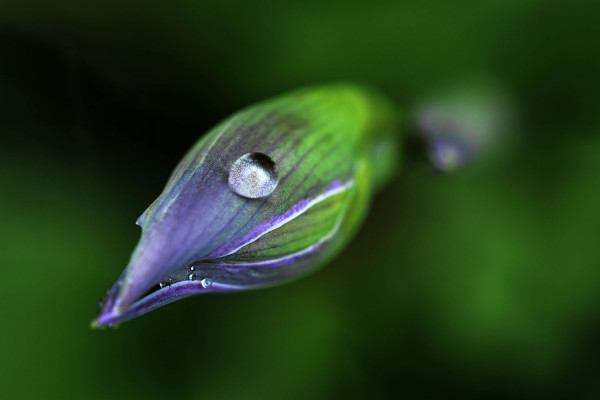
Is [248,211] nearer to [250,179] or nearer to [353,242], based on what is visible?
[250,179]

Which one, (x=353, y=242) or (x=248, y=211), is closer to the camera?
(x=248, y=211)

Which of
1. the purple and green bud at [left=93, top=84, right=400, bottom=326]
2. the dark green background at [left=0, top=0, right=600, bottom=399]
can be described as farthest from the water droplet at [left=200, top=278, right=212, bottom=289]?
the dark green background at [left=0, top=0, right=600, bottom=399]

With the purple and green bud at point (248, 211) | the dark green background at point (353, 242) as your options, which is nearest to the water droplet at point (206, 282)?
the purple and green bud at point (248, 211)

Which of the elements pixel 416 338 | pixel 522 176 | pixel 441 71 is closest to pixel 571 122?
pixel 522 176

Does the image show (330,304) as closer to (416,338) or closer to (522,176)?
(416,338)

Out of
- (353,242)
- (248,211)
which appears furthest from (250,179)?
(353,242)

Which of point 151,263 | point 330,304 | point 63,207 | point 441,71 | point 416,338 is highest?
point 63,207
